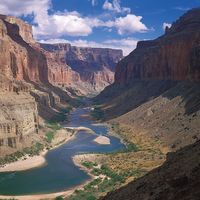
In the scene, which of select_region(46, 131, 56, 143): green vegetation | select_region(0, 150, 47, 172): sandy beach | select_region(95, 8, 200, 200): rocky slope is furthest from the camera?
select_region(46, 131, 56, 143): green vegetation

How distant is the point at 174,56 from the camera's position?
435 feet

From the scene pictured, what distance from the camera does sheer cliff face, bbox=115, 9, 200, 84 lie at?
109938 mm

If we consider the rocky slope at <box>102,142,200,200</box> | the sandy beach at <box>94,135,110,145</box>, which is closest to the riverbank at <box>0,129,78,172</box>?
the sandy beach at <box>94,135,110,145</box>

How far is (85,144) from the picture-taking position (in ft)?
299

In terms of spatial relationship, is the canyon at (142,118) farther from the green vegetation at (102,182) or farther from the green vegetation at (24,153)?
the green vegetation at (24,153)

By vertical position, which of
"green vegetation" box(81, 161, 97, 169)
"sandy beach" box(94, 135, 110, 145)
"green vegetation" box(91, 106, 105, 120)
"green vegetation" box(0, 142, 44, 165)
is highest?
"green vegetation" box(0, 142, 44, 165)

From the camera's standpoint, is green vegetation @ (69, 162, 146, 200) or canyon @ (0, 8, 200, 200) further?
green vegetation @ (69, 162, 146, 200)

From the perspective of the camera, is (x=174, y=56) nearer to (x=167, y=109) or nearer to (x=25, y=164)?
(x=167, y=109)

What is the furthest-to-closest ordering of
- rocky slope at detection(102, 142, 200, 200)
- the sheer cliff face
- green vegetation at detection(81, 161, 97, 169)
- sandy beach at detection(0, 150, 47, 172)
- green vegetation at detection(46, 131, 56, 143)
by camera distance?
the sheer cliff face, green vegetation at detection(46, 131, 56, 143), green vegetation at detection(81, 161, 97, 169), sandy beach at detection(0, 150, 47, 172), rocky slope at detection(102, 142, 200, 200)

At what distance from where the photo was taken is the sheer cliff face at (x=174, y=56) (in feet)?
361

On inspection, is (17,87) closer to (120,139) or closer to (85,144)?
(85,144)

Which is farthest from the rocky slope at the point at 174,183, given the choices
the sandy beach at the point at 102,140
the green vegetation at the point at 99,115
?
the green vegetation at the point at 99,115

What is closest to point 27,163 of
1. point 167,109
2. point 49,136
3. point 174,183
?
point 49,136

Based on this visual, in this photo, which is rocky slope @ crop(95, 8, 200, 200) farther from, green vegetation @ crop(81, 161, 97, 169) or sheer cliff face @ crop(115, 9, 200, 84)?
green vegetation @ crop(81, 161, 97, 169)
